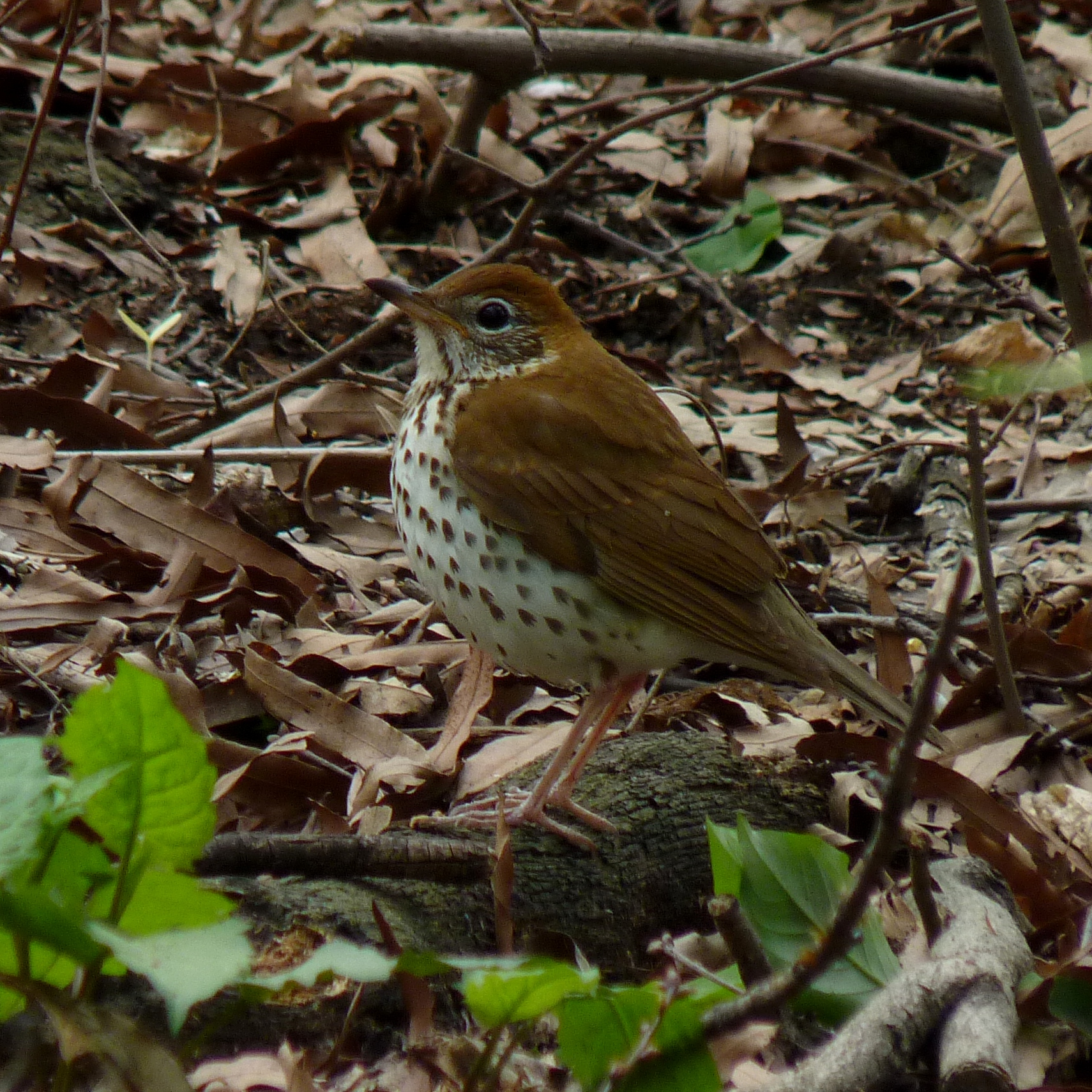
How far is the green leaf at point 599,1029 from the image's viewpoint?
7.34ft

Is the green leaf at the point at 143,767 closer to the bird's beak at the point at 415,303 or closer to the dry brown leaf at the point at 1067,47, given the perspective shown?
the bird's beak at the point at 415,303

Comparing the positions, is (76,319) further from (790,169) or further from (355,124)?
(790,169)

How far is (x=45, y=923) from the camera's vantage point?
1.90 m

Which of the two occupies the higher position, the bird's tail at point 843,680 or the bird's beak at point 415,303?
the bird's beak at point 415,303

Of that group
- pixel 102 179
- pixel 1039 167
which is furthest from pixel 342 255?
pixel 1039 167

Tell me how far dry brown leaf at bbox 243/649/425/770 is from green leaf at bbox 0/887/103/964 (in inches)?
87.0

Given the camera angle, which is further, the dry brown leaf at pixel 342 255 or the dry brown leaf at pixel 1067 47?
the dry brown leaf at pixel 1067 47

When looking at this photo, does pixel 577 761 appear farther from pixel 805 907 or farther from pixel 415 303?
pixel 415 303

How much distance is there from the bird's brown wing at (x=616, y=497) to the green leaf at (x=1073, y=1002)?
4.54ft

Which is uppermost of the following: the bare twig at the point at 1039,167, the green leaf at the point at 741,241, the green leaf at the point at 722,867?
the bare twig at the point at 1039,167

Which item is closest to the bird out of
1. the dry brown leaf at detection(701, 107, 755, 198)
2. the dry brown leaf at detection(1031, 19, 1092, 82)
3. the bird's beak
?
the bird's beak

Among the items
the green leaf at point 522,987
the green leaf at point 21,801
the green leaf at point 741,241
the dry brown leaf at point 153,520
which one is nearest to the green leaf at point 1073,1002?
the green leaf at point 522,987

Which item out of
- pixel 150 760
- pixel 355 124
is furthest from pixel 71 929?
pixel 355 124

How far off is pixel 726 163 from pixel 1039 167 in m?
4.37
